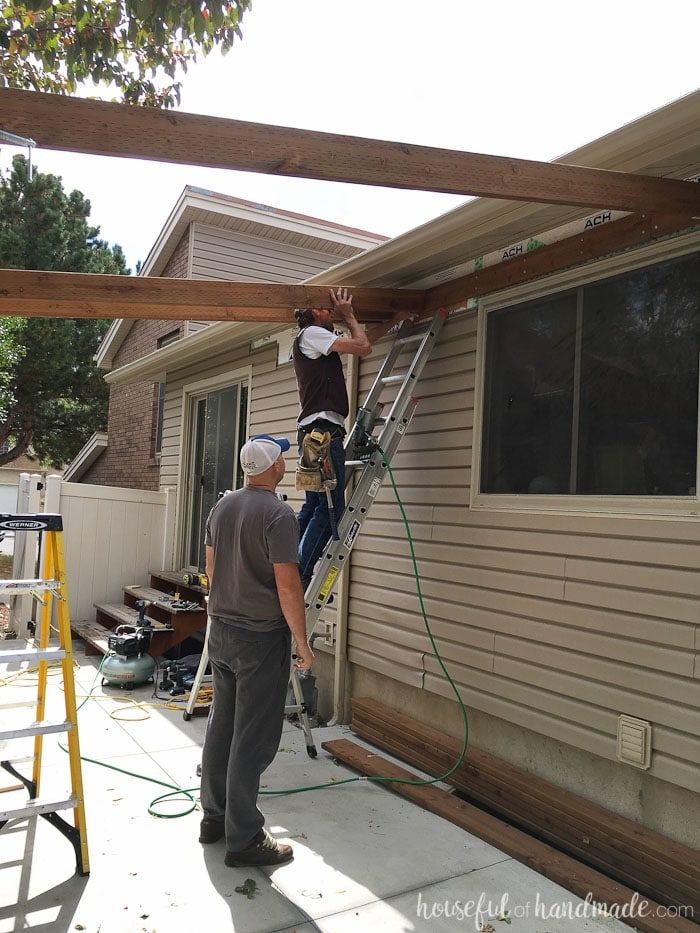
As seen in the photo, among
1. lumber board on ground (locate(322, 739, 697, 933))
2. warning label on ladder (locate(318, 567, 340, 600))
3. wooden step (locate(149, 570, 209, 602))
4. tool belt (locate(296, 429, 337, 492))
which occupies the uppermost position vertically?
tool belt (locate(296, 429, 337, 492))

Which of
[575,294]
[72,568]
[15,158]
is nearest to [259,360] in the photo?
[72,568]

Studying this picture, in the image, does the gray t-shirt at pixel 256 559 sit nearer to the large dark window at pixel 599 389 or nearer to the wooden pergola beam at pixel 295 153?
the wooden pergola beam at pixel 295 153

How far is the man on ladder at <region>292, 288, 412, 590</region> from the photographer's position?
4324 mm

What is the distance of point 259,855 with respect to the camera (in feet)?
10.4

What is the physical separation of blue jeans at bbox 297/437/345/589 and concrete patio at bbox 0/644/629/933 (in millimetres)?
1276

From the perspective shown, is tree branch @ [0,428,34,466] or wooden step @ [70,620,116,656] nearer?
wooden step @ [70,620,116,656]

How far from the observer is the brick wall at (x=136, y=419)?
11.5 meters

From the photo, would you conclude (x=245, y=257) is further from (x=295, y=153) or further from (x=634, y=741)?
(x=634, y=741)

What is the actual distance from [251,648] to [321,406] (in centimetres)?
177

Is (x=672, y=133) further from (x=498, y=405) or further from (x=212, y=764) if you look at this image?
(x=212, y=764)

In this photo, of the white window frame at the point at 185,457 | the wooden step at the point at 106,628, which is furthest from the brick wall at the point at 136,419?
the wooden step at the point at 106,628

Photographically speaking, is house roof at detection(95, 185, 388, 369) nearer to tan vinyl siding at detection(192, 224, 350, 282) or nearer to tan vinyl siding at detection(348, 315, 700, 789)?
tan vinyl siding at detection(192, 224, 350, 282)

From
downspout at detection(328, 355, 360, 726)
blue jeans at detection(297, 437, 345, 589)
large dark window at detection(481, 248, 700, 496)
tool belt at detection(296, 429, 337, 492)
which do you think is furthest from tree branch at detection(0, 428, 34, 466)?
large dark window at detection(481, 248, 700, 496)

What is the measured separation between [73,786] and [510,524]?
2519 millimetres
